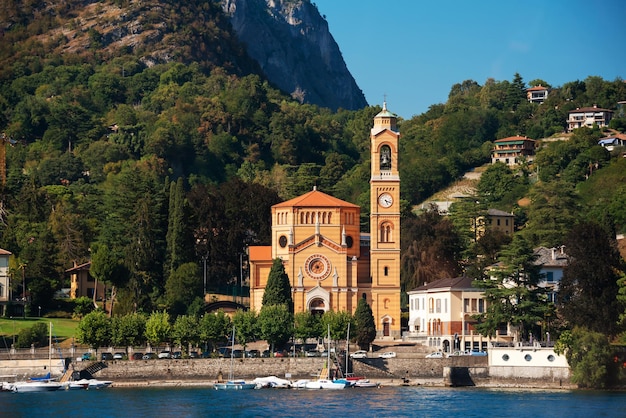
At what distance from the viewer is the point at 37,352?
98562 mm

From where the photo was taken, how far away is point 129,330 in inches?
3964

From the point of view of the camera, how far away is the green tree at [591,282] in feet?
A: 308

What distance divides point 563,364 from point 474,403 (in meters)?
10.5

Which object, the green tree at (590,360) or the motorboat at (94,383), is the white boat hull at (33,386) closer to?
the motorboat at (94,383)

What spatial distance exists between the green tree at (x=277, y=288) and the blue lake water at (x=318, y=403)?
15.1 m

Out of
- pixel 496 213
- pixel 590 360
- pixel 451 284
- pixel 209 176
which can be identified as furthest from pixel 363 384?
pixel 209 176

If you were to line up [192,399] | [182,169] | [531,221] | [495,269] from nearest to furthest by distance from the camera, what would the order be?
[192,399] < [495,269] < [531,221] < [182,169]

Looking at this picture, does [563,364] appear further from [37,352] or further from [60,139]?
[60,139]

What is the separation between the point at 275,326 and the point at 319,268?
13444 mm

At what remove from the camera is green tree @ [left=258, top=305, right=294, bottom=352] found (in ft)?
334

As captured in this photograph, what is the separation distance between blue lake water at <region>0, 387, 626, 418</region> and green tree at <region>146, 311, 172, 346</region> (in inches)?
283

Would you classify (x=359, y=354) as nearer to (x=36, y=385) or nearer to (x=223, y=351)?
(x=223, y=351)

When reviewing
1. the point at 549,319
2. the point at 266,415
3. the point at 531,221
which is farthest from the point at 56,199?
the point at 266,415

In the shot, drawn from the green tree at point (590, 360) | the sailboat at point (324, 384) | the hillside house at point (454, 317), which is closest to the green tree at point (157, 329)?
the sailboat at point (324, 384)
